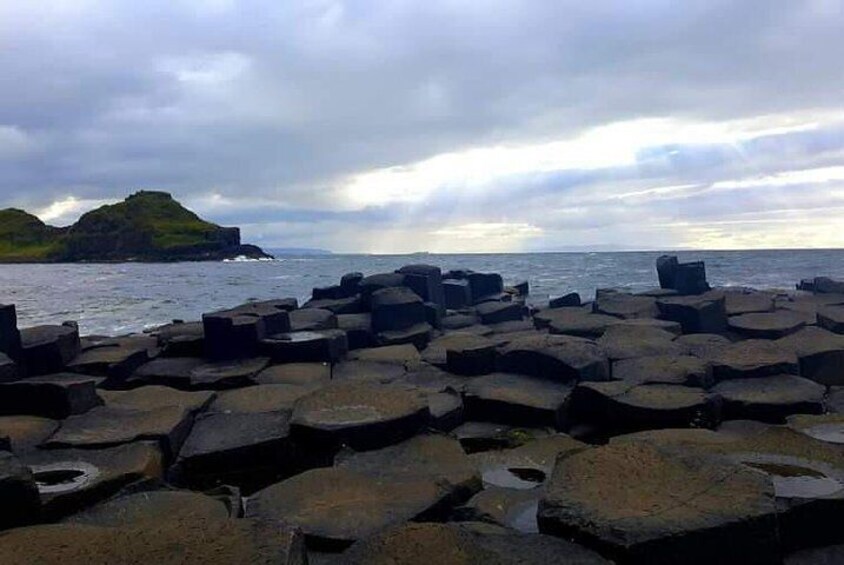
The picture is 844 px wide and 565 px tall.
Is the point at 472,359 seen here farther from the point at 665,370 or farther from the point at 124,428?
the point at 124,428

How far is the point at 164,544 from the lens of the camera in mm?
2979

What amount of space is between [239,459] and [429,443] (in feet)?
3.97

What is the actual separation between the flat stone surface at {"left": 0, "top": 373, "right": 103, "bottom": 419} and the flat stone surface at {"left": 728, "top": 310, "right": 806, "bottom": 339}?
684 cm


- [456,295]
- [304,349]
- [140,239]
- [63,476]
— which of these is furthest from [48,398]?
[140,239]

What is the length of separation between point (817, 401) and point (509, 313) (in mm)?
6450

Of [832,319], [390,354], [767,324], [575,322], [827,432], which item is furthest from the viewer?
[575,322]

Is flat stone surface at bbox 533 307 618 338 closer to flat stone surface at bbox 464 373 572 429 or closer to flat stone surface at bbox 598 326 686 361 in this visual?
flat stone surface at bbox 598 326 686 361

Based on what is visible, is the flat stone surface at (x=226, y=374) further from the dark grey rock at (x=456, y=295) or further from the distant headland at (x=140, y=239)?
the distant headland at (x=140, y=239)

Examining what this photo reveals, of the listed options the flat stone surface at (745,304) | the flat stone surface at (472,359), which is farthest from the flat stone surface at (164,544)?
the flat stone surface at (745,304)

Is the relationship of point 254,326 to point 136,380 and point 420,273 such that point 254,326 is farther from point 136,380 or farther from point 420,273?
point 420,273

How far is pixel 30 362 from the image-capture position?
7656mm

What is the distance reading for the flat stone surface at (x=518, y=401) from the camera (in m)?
5.70

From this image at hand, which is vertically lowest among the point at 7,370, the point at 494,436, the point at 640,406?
the point at 494,436

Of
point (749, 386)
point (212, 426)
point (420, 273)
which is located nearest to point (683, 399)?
point (749, 386)
